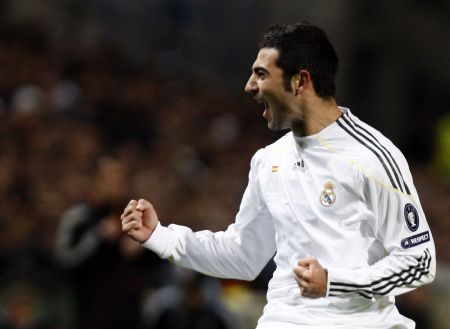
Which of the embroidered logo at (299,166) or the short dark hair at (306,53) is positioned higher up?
the short dark hair at (306,53)

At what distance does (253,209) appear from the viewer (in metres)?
4.63

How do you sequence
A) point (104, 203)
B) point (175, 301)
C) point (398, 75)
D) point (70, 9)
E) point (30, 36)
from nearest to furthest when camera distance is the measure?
point (104, 203) → point (175, 301) → point (30, 36) → point (70, 9) → point (398, 75)

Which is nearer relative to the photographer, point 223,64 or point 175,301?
point 175,301

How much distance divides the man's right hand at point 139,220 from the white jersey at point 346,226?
453 millimetres

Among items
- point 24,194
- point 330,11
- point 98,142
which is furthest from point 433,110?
point 24,194


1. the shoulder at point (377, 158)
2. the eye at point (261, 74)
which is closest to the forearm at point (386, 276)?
the shoulder at point (377, 158)

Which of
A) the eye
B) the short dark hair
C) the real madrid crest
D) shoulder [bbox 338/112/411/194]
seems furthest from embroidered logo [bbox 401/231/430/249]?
the eye

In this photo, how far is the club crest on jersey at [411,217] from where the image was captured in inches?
163

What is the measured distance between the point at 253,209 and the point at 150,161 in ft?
24.2

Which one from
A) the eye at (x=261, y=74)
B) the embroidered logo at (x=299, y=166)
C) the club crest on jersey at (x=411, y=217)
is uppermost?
Result: the eye at (x=261, y=74)

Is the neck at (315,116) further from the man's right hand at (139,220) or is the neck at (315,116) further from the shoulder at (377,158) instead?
the man's right hand at (139,220)

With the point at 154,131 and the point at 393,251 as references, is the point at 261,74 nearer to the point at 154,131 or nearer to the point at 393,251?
the point at 393,251

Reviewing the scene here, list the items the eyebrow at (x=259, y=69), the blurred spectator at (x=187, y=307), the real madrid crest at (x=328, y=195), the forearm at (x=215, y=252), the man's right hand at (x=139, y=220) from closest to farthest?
1. the real madrid crest at (x=328, y=195)
2. the eyebrow at (x=259, y=69)
3. the man's right hand at (x=139, y=220)
4. the forearm at (x=215, y=252)
5. the blurred spectator at (x=187, y=307)

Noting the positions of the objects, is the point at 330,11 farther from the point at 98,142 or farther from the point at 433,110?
the point at 98,142
